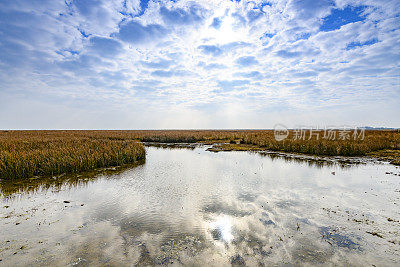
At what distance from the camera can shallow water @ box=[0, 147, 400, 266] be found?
4797mm

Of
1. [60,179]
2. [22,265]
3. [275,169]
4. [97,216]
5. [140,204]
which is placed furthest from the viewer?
[275,169]

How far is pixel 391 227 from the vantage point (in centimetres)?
623

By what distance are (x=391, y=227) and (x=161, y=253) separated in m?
7.36

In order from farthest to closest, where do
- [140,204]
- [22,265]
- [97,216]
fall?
1. [140,204]
2. [97,216]
3. [22,265]

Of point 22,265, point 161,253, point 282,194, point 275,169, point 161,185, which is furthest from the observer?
point 275,169

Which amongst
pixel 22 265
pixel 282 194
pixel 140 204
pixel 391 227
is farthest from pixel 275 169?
pixel 22 265

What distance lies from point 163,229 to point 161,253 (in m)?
1.24

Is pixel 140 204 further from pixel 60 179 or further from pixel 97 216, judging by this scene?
pixel 60 179

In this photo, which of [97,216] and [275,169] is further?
[275,169]

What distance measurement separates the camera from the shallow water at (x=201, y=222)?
15.7 feet

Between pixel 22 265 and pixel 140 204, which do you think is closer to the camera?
pixel 22 265

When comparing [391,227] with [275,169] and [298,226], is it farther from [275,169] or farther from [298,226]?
[275,169]

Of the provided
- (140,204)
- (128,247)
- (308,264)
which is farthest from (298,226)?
(140,204)

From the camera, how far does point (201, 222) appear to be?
259 inches
